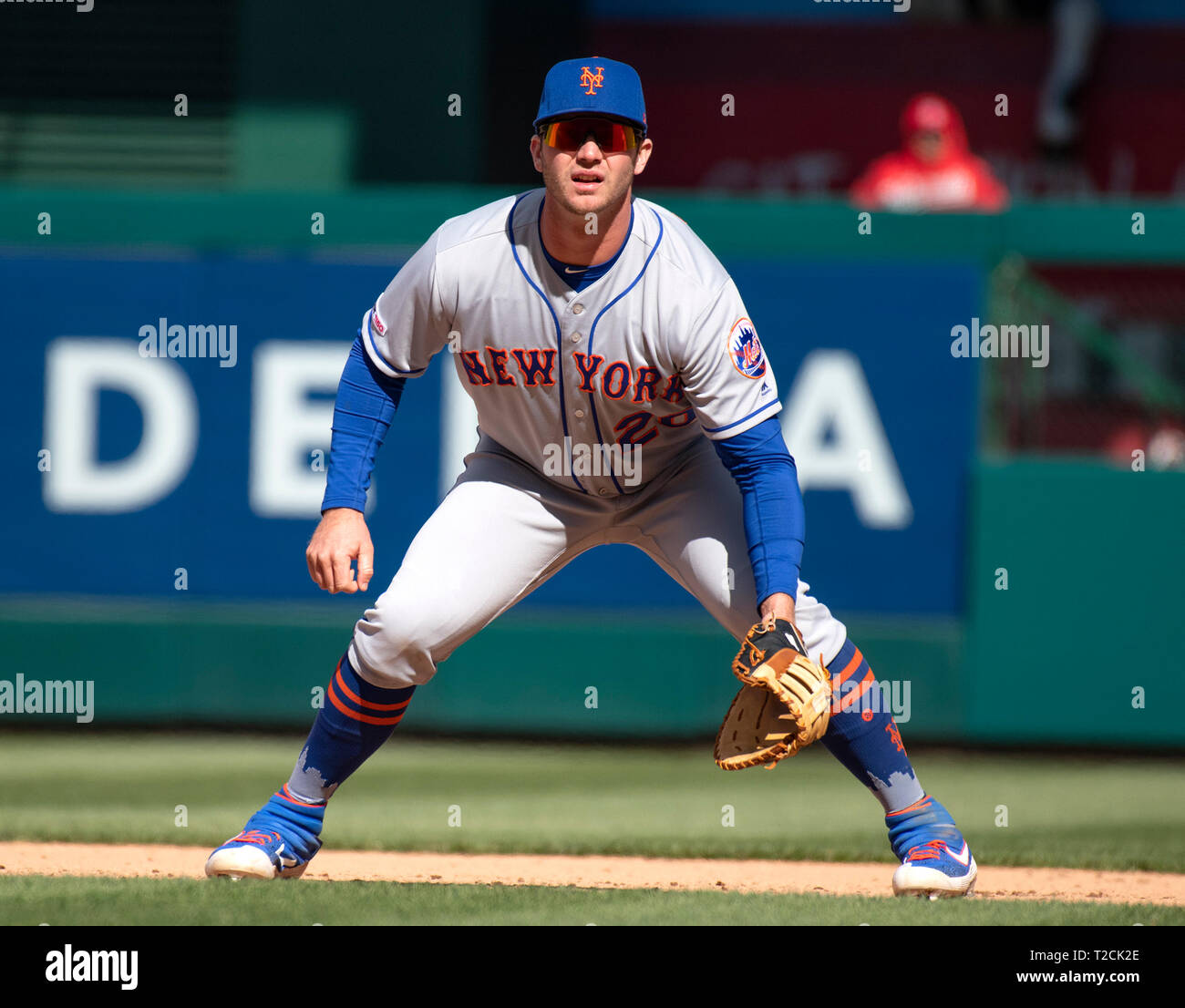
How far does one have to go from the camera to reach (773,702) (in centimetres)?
354

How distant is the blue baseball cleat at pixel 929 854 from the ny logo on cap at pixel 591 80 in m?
1.83

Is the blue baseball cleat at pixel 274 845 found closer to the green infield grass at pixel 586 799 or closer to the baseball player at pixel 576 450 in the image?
the baseball player at pixel 576 450

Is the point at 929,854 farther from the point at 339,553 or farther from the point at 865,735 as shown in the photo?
the point at 339,553

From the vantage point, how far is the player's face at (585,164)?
3508mm

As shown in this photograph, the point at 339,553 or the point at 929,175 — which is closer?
the point at 339,553

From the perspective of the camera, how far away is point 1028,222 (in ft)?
22.2

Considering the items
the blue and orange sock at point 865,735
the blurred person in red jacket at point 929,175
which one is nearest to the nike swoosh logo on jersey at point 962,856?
the blue and orange sock at point 865,735

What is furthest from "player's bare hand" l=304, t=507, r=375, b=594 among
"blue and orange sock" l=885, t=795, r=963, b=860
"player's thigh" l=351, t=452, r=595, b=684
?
"blue and orange sock" l=885, t=795, r=963, b=860

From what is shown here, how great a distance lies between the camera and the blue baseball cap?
3473 millimetres

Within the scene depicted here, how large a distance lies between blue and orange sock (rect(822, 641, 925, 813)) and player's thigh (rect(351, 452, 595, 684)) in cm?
71

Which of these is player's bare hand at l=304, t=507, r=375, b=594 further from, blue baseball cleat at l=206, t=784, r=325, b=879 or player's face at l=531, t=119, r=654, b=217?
player's face at l=531, t=119, r=654, b=217

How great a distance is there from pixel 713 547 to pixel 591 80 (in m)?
1.10

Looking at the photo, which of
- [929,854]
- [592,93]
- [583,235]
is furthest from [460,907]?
[592,93]
